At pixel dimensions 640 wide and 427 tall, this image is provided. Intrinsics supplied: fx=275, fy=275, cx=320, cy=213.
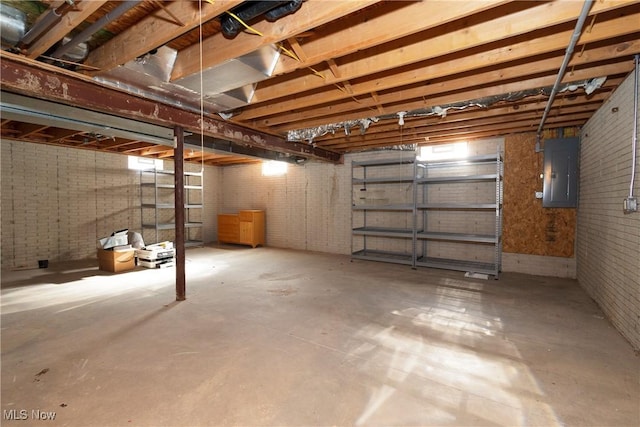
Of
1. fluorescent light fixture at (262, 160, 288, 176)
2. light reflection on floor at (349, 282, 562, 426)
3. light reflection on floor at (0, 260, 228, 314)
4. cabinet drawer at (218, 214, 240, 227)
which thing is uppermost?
fluorescent light fixture at (262, 160, 288, 176)

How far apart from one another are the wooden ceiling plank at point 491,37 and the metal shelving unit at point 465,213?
9.43 ft

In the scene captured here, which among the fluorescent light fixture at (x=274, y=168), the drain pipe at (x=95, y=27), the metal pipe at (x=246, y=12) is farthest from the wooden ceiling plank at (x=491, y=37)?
the fluorescent light fixture at (x=274, y=168)

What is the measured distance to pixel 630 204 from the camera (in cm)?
245

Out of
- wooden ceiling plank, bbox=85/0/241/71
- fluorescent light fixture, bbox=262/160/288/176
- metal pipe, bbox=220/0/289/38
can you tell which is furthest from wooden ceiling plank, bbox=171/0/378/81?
fluorescent light fixture, bbox=262/160/288/176

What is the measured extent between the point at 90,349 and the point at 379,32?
11.6 feet

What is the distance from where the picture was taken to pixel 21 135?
5.04 metres

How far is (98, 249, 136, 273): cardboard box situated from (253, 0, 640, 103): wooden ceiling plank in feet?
16.0

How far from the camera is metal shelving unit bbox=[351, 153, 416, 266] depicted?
579 centimetres

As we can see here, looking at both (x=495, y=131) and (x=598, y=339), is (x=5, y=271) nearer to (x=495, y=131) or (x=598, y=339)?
(x=598, y=339)

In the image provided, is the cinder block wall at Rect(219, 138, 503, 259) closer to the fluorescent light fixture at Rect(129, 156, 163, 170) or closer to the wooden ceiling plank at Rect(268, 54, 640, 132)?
the fluorescent light fixture at Rect(129, 156, 163, 170)

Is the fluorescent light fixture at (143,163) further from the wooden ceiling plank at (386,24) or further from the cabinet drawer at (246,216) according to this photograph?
the wooden ceiling plank at (386,24)

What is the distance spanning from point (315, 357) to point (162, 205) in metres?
6.14

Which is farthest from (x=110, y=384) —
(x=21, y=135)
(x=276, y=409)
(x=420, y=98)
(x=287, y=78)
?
(x=21, y=135)

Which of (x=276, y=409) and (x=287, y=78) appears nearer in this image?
(x=276, y=409)
